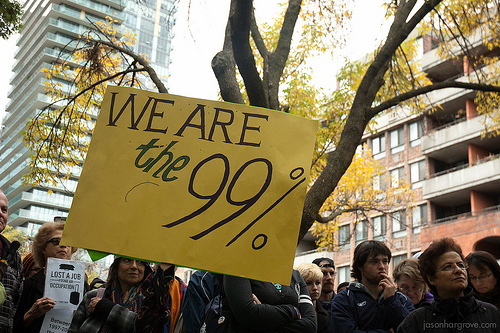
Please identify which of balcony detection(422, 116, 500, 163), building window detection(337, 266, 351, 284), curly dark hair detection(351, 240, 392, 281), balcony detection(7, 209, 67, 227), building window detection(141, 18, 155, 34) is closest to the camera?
curly dark hair detection(351, 240, 392, 281)

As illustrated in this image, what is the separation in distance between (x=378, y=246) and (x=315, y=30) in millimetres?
7233

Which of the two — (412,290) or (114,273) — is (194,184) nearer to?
(114,273)

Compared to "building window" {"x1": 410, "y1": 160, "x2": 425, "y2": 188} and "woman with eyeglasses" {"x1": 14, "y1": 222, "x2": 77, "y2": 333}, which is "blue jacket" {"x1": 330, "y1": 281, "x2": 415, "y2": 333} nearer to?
"woman with eyeglasses" {"x1": 14, "y1": 222, "x2": 77, "y2": 333}

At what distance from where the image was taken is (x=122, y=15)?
97.8 m

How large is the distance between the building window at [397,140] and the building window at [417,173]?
1.66 m

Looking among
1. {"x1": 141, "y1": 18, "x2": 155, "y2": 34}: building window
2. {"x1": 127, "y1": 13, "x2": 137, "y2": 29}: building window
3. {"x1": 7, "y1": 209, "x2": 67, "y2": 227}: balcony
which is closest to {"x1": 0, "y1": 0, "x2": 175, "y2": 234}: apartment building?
{"x1": 7, "y1": 209, "x2": 67, "y2": 227}: balcony

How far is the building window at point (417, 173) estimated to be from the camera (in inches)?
1353

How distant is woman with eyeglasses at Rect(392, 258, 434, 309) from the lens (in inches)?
193

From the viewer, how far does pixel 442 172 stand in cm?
3170

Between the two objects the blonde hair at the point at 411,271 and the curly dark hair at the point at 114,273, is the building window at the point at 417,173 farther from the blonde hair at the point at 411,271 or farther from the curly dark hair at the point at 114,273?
the curly dark hair at the point at 114,273

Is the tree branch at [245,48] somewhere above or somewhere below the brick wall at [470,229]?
below

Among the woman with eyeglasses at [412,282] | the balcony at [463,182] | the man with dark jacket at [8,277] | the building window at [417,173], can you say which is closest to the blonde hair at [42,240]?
the man with dark jacket at [8,277]

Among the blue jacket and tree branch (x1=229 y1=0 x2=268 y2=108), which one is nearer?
the blue jacket

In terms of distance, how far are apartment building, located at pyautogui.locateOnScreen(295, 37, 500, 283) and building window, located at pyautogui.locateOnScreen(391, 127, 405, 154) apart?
0.20 feet
